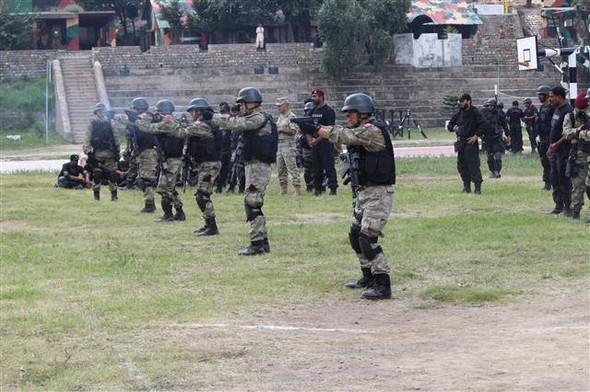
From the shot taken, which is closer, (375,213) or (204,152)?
(375,213)

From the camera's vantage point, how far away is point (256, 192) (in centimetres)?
1452

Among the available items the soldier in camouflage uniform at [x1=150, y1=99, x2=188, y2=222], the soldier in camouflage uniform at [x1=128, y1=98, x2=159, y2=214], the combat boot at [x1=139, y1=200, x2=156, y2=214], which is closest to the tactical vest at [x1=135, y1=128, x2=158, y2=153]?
the soldier in camouflage uniform at [x1=128, y1=98, x2=159, y2=214]

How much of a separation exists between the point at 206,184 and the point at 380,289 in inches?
217

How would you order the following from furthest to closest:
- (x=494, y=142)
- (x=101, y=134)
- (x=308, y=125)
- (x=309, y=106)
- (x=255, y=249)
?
(x=494, y=142) < (x=101, y=134) < (x=309, y=106) < (x=255, y=249) < (x=308, y=125)

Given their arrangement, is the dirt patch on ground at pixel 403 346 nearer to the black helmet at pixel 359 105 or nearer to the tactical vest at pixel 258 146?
the black helmet at pixel 359 105

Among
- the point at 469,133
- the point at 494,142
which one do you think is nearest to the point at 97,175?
the point at 469,133

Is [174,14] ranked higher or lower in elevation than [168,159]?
higher

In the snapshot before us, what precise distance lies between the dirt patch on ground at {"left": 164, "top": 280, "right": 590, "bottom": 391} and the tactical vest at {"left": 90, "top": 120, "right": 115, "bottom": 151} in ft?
38.3

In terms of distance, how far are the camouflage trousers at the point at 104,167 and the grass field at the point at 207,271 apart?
3.75 feet

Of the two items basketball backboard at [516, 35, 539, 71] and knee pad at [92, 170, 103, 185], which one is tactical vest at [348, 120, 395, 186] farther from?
basketball backboard at [516, 35, 539, 71]

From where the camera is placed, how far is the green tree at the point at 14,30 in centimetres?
5494

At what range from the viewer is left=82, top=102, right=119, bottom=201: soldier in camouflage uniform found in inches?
877

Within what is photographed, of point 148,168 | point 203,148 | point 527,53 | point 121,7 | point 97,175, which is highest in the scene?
point 121,7

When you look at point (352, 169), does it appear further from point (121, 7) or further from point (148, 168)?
point (121, 7)
